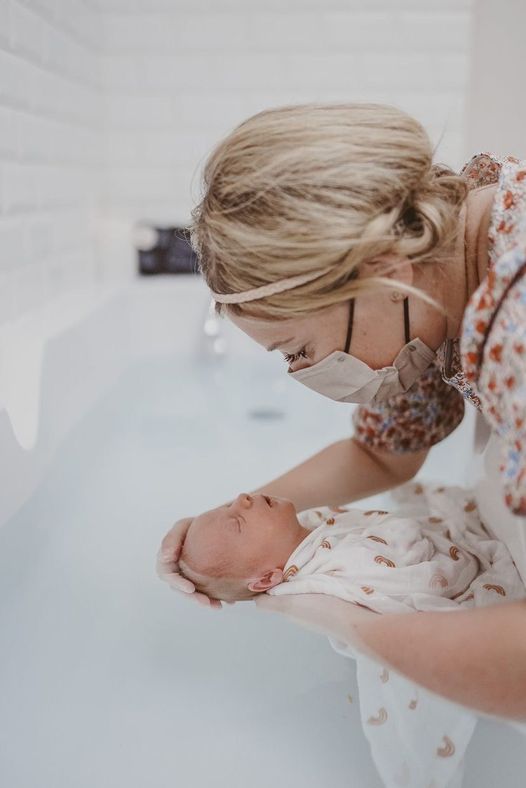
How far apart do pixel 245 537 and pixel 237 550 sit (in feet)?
0.07

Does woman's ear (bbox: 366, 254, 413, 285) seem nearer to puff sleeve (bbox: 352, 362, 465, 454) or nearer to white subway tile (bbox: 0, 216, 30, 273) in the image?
puff sleeve (bbox: 352, 362, 465, 454)

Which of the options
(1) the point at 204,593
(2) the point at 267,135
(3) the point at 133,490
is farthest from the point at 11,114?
(1) the point at 204,593

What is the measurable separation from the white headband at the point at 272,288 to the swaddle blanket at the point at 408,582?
382 millimetres

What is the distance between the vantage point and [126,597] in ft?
4.28

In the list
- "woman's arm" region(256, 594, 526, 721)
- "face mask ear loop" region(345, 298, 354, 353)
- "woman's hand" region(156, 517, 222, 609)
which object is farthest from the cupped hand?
"face mask ear loop" region(345, 298, 354, 353)

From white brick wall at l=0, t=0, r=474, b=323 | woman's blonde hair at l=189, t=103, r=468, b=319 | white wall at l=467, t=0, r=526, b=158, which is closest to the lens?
woman's blonde hair at l=189, t=103, r=468, b=319

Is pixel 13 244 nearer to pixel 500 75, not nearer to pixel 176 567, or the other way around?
pixel 176 567

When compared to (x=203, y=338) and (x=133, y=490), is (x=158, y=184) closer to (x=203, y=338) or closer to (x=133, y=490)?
(x=203, y=338)

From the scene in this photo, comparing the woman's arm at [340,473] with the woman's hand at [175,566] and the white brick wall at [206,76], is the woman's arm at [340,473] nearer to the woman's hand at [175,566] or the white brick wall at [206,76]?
the woman's hand at [175,566]

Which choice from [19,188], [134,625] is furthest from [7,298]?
[134,625]

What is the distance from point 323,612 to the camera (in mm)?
954

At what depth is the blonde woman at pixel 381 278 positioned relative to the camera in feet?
2.49

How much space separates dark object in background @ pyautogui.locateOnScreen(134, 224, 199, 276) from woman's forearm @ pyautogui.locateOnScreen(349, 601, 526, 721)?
1.95m

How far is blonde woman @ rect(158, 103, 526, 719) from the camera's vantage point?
760 millimetres
